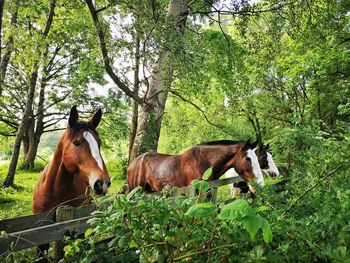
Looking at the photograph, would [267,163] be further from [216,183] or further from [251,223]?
[251,223]

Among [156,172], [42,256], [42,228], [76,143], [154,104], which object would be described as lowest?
[42,256]

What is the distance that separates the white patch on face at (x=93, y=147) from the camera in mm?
3284

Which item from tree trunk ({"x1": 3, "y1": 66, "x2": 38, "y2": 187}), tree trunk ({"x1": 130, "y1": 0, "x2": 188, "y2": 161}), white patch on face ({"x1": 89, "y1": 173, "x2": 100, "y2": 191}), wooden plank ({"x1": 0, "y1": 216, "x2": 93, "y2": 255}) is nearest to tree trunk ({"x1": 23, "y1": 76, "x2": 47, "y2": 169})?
tree trunk ({"x1": 3, "y1": 66, "x2": 38, "y2": 187})

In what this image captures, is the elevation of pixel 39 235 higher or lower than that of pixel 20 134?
lower

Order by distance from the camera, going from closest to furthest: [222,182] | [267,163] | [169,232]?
1. [169,232]
2. [222,182]
3. [267,163]

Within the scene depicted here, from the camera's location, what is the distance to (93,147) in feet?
11.0

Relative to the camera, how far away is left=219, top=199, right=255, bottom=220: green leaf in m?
0.93

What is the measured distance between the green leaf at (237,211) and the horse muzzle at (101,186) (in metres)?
2.30

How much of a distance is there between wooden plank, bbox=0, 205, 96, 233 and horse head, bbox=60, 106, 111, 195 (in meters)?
0.41

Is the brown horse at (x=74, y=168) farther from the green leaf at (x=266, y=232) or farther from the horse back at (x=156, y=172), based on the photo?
the green leaf at (x=266, y=232)

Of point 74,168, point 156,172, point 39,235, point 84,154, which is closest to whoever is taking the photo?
point 39,235

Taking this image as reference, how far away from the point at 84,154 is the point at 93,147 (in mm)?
126

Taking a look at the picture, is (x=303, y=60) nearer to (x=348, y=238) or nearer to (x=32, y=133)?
(x=348, y=238)

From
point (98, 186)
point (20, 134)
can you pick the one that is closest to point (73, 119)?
point (98, 186)
